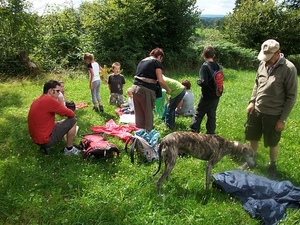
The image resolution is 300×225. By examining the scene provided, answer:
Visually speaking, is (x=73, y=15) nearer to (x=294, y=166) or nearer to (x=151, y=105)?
(x=151, y=105)

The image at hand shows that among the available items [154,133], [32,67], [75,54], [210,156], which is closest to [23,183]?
[154,133]

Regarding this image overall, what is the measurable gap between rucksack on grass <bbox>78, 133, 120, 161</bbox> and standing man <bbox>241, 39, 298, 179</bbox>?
107 inches

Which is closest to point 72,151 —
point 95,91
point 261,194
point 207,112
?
point 207,112

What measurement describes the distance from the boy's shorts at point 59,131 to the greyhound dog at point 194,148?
78.2 inches

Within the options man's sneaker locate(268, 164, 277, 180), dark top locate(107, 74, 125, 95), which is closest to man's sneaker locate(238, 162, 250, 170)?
man's sneaker locate(268, 164, 277, 180)

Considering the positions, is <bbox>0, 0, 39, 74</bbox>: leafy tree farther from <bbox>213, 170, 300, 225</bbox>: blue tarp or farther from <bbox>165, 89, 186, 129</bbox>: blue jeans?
<bbox>213, 170, 300, 225</bbox>: blue tarp

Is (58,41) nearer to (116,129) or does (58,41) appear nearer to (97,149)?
(116,129)

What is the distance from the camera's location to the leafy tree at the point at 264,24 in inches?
752

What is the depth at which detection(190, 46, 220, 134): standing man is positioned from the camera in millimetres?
5461

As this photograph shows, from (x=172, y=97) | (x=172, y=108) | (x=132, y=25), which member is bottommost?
(x=172, y=108)

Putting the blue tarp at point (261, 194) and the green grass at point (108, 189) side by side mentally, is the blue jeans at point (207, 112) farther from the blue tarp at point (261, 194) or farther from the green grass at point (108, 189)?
the blue tarp at point (261, 194)

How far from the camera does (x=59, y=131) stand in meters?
5.28

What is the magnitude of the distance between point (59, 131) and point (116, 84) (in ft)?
12.6

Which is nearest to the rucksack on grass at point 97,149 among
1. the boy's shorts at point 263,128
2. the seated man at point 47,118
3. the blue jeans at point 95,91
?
the seated man at point 47,118
